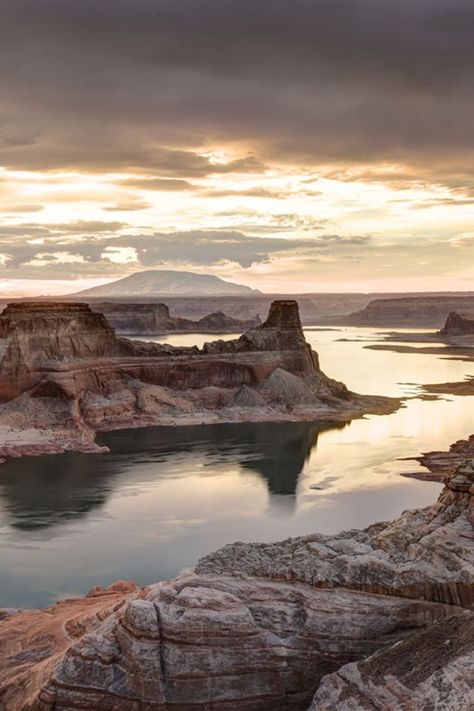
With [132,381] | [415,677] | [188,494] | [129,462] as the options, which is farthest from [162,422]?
[415,677]

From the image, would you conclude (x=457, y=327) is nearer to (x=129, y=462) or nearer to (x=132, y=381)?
(x=132, y=381)

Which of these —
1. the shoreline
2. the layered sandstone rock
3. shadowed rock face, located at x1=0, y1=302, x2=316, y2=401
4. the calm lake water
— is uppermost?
A: shadowed rock face, located at x1=0, y1=302, x2=316, y2=401

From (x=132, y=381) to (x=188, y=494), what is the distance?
26.2 meters

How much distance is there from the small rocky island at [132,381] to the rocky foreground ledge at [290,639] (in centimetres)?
3713

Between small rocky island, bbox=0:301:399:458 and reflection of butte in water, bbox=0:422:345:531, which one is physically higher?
small rocky island, bbox=0:301:399:458

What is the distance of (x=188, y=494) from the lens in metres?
40.5

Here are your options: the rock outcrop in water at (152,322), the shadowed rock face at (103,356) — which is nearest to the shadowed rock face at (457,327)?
the rock outcrop in water at (152,322)

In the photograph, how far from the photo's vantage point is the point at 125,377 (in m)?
65.6

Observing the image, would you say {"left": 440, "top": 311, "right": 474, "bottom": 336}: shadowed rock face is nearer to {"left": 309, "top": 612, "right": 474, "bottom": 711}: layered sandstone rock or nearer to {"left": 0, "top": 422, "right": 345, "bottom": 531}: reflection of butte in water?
{"left": 0, "top": 422, "right": 345, "bottom": 531}: reflection of butte in water

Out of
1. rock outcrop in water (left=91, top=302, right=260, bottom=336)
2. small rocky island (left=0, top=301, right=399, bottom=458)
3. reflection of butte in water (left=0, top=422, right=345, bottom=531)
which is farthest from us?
rock outcrop in water (left=91, top=302, right=260, bottom=336)

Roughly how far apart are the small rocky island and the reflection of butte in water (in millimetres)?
2345

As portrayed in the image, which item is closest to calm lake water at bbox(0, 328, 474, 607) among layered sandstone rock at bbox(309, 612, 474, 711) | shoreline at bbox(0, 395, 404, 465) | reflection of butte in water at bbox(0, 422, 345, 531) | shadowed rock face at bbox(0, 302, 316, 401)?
reflection of butte in water at bbox(0, 422, 345, 531)

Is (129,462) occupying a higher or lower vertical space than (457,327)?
lower

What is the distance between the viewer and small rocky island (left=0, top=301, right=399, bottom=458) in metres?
56.8
